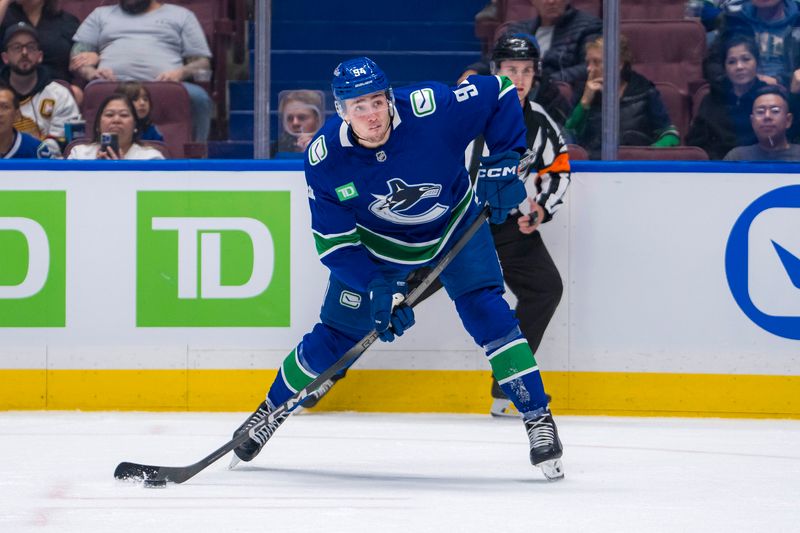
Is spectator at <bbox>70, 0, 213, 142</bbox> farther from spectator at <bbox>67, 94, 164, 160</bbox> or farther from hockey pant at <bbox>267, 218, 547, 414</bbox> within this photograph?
hockey pant at <bbox>267, 218, 547, 414</bbox>

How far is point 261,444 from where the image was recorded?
3.21 m

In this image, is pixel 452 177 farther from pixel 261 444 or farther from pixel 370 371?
pixel 370 371

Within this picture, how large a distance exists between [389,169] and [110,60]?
1680mm

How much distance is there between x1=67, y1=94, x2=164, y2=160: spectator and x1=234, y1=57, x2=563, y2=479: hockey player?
51.1 inches

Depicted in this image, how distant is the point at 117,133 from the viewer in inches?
170

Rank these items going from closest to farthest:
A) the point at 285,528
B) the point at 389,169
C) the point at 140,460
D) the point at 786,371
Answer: the point at 285,528
the point at 389,169
the point at 140,460
the point at 786,371

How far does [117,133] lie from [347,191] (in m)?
1.50

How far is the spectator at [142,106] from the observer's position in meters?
4.34

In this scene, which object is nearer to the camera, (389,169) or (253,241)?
(389,169)

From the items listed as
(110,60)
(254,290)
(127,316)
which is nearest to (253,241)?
(254,290)

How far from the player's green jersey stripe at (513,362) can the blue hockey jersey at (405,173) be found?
376mm

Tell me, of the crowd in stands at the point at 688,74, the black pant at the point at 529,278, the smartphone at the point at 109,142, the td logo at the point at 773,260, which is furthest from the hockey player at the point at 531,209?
the smartphone at the point at 109,142

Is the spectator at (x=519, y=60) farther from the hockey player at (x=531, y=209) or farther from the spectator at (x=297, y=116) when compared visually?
the spectator at (x=297, y=116)

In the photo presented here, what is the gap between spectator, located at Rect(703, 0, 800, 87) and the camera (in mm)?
4188
